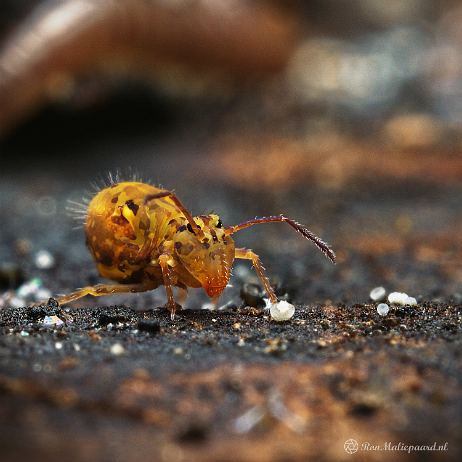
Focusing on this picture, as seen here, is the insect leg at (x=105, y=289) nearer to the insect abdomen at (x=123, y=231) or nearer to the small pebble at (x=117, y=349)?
the insect abdomen at (x=123, y=231)

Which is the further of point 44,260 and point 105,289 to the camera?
point 44,260

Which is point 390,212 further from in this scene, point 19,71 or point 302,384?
point 19,71

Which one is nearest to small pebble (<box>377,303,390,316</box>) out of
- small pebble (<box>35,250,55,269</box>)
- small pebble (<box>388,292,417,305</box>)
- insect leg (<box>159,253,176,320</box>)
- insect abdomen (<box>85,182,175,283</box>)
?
small pebble (<box>388,292,417,305</box>)

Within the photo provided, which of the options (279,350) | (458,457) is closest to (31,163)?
(279,350)

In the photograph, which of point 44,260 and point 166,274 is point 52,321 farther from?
point 44,260

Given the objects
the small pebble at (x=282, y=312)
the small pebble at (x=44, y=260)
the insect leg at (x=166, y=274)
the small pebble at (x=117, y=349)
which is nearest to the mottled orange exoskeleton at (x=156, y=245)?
the insect leg at (x=166, y=274)

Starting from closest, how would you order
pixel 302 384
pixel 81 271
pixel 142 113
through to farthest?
pixel 302 384 → pixel 81 271 → pixel 142 113

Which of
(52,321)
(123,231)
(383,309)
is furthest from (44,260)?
(383,309)

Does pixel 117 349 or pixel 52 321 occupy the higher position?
pixel 52 321
